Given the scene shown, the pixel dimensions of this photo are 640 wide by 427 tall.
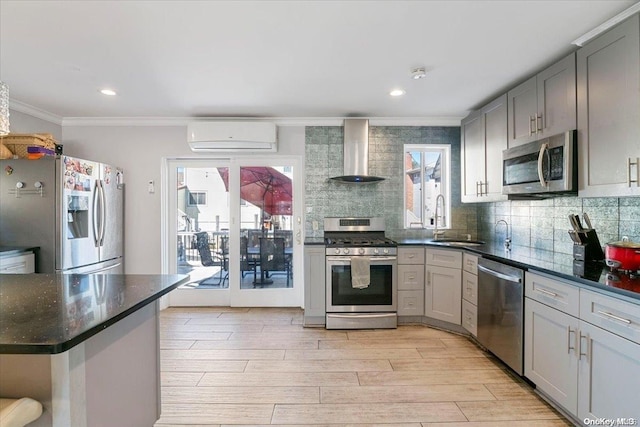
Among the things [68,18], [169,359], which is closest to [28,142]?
[68,18]

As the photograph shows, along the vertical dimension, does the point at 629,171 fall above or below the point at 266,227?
above

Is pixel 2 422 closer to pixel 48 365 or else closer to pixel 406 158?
pixel 48 365

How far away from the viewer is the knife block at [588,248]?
7.06ft

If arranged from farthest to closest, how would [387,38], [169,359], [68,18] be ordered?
[169,359] → [387,38] → [68,18]

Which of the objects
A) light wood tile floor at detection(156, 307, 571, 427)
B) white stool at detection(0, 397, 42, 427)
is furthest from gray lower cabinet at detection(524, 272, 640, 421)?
white stool at detection(0, 397, 42, 427)

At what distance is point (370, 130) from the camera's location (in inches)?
159

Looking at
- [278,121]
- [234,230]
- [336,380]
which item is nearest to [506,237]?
[336,380]

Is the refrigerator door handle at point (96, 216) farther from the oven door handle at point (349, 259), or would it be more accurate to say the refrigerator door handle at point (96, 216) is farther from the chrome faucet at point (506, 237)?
the chrome faucet at point (506, 237)

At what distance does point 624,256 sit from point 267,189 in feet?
11.1

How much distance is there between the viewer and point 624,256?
1.82 metres

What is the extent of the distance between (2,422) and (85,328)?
29 centimetres

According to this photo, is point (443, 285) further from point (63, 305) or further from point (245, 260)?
point (63, 305)

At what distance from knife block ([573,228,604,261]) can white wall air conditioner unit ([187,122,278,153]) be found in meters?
3.00

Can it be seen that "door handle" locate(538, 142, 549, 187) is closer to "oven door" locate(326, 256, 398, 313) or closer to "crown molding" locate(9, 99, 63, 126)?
"oven door" locate(326, 256, 398, 313)
